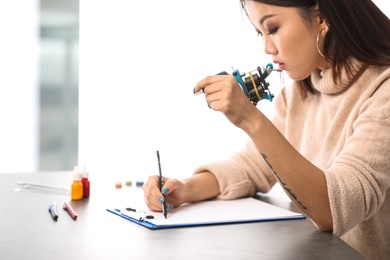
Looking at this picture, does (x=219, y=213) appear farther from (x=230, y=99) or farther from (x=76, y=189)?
(x=76, y=189)

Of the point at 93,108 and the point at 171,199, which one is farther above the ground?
the point at 93,108

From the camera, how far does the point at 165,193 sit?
1.06 meters

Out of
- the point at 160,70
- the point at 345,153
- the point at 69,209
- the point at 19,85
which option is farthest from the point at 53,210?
the point at 19,85

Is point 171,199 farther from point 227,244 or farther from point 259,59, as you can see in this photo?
point 259,59

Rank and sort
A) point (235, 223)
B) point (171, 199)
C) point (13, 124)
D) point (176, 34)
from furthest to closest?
point (13, 124) → point (176, 34) → point (171, 199) → point (235, 223)

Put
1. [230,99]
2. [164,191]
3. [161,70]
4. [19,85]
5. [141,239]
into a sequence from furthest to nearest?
1. [19,85]
2. [161,70]
3. [164,191]
4. [230,99]
5. [141,239]

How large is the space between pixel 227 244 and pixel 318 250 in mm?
138

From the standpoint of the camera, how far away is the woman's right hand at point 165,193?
1.03 m

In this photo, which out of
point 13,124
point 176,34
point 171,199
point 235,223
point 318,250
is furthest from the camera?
point 13,124

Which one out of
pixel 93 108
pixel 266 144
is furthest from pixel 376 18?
pixel 93 108

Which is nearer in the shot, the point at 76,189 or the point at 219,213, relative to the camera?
the point at 219,213

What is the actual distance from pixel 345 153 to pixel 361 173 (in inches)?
2.1

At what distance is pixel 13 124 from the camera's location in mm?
2797

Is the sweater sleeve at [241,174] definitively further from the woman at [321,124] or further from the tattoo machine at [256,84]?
the tattoo machine at [256,84]
